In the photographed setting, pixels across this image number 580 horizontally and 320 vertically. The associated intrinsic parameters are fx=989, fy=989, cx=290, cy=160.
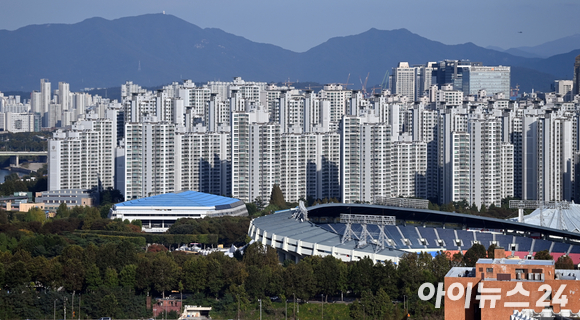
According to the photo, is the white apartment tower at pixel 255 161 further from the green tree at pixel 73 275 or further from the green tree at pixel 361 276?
the green tree at pixel 361 276

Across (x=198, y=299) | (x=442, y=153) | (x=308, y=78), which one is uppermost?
(x=308, y=78)

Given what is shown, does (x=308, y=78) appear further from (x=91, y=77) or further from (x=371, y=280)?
(x=371, y=280)

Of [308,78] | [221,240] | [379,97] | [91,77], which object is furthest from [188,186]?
[91,77]

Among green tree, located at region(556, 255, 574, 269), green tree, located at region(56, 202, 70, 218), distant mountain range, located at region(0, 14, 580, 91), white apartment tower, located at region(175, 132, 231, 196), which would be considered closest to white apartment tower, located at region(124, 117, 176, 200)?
white apartment tower, located at region(175, 132, 231, 196)

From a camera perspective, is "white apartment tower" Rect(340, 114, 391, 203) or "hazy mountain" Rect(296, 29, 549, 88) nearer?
"white apartment tower" Rect(340, 114, 391, 203)

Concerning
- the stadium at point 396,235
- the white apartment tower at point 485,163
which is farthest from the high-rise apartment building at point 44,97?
the stadium at point 396,235

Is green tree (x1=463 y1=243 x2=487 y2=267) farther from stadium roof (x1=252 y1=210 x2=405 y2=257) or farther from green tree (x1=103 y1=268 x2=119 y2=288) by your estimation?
green tree (x1=103 y1=268 x2=119 y2=288)

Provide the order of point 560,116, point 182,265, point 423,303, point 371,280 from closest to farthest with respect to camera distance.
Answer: point 423,303 → point 371,280 → point 182,265 → point 560,116
